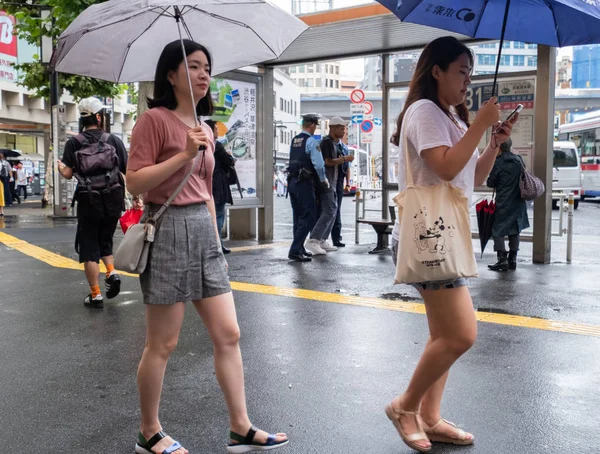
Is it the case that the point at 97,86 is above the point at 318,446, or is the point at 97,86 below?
above

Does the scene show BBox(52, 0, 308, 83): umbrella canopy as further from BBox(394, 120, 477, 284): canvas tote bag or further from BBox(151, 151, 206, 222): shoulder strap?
BBox(394, 120, 477, 284): canvas tote bag

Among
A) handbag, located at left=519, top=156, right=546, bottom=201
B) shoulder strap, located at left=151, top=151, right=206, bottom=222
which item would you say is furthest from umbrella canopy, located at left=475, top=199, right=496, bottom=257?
Result: shoulder strap, located at left=151, top=151, right=206, bottom=222

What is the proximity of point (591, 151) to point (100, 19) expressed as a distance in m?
26.1

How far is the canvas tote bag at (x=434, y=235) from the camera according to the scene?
2717mm

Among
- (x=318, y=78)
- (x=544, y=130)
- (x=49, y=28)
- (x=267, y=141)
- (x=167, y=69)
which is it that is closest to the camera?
(x=167, y=69)

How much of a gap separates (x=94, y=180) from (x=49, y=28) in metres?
11.8

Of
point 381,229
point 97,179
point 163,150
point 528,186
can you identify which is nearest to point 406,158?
point 163,150

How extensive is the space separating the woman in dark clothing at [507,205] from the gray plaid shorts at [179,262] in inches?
238

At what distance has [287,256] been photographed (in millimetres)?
9492

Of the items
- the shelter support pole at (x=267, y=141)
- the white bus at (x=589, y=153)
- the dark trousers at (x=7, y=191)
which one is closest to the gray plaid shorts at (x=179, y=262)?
the shelter support pole at (x=267, y=141)

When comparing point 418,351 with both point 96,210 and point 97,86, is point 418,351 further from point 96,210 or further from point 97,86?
point 97,86

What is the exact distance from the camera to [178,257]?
2826 millimetres

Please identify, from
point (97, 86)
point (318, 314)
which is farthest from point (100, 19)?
point (97, 86)

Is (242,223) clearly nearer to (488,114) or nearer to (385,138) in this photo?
(385,138)
